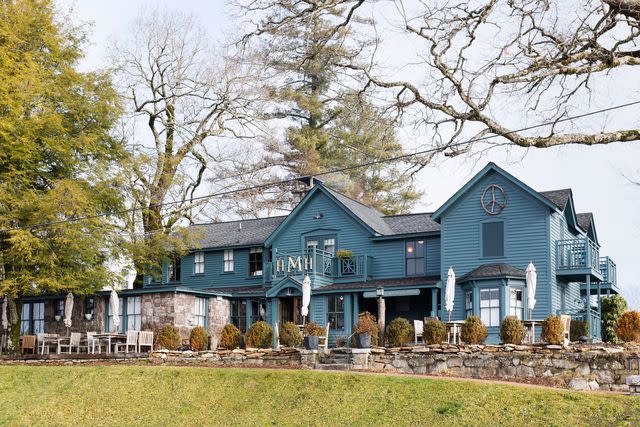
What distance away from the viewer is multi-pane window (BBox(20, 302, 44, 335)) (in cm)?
3850

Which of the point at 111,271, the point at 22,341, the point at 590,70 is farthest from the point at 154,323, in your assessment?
the point at 590,70

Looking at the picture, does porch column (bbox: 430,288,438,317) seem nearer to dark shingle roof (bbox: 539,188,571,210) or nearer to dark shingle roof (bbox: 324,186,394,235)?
dark shingle roof (bbox: 324,186,394,235)

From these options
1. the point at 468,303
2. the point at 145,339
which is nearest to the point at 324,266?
the point at 468,303

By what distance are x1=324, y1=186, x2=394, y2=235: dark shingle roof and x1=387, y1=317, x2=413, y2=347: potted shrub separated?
839cm

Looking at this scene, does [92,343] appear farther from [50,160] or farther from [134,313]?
[50,160]

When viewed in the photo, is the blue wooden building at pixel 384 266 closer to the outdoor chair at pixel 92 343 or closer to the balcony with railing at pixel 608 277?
the balcony with railing at pixel 608 277

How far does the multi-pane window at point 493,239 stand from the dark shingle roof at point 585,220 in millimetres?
5614

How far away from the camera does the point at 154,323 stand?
113ft

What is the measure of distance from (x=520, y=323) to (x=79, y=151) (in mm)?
18860

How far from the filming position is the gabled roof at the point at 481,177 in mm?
30422

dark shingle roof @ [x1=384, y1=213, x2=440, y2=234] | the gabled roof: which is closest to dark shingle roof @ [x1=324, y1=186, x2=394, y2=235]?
dark shingle roof @ [x1=384, y1=213, x2=440, y2=234]

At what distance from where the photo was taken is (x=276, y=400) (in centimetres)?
2016

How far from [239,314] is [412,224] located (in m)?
8.48

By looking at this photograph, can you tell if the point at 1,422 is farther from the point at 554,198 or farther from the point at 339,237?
the point at 554,198
